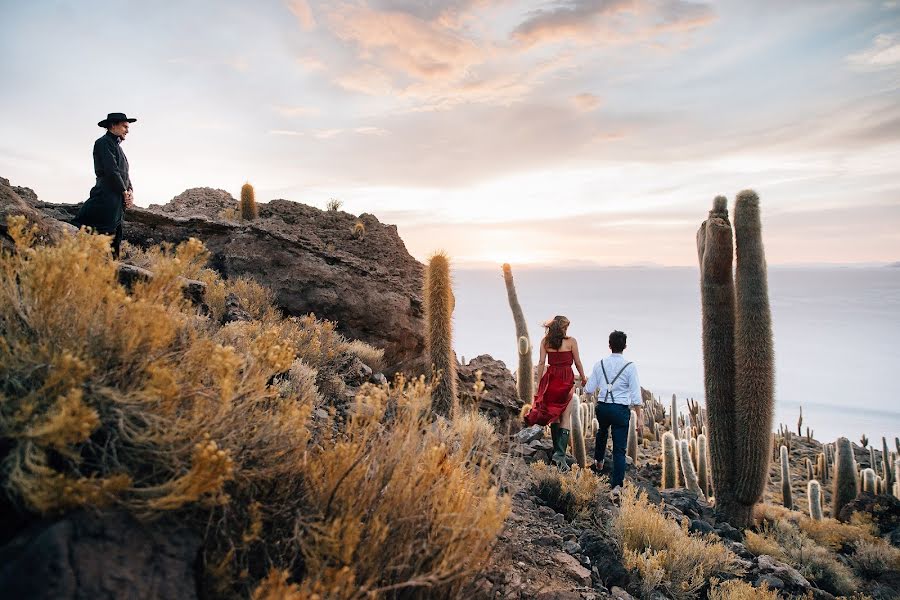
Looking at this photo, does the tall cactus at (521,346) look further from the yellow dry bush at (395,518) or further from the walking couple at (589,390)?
the yellow dry bush at (395,518)

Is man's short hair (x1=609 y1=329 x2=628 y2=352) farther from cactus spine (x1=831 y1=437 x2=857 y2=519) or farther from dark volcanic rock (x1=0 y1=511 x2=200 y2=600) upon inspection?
cactus spine (x1=831 y1=437 x2=857 y2=519)

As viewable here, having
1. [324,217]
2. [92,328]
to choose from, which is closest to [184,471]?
[92,328]

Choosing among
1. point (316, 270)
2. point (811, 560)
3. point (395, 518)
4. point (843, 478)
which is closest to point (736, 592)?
point (395, 518)

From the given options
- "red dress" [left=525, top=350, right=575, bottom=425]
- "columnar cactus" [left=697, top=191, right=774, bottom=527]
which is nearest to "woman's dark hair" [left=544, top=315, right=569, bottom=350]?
"red dress" [left=525, top=350, right=575, bottom=425]

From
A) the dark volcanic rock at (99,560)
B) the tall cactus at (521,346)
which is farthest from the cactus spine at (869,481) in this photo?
the dark volcanic rock at (99,560)

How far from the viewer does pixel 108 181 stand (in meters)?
6.50

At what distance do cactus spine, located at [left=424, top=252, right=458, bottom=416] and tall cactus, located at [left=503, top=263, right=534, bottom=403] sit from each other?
776cm

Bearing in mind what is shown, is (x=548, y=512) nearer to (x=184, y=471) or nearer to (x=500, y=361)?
(x=184, y=471)

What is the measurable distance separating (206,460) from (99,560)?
0.49 meters

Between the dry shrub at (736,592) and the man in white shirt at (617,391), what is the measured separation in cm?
250

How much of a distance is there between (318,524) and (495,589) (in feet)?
4.85

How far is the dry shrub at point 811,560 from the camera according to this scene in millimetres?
7895

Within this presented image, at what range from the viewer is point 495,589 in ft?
10.3

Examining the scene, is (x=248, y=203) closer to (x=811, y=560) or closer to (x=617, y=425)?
(x=617, y=425)
